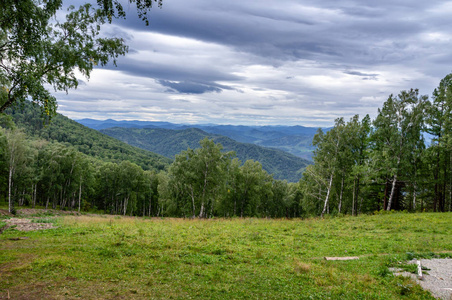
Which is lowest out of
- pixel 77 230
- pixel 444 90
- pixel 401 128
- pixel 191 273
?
pixel 77 230

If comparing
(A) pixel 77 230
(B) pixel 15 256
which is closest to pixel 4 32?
(B) pixel 15 256

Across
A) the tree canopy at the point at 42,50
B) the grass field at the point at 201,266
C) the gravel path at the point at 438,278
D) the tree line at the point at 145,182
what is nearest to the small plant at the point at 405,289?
the grass field at the point at 201,266

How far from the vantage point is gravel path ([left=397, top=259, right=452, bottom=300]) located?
8.65m

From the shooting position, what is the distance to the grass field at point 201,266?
315 inches

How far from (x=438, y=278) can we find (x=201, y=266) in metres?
9.49

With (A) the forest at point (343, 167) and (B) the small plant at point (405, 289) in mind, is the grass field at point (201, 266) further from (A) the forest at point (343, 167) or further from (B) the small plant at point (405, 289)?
(A) the forest at point (343, 167)

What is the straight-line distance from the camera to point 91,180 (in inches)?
2571

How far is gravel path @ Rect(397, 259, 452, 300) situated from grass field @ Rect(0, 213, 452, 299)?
56 centimetres

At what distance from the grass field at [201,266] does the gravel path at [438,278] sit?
0.56 meters

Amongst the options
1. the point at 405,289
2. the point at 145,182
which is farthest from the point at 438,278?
the point at 145,182

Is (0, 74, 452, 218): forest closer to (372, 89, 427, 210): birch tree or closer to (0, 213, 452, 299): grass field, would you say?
(372, 89, 427, 210): birch tree

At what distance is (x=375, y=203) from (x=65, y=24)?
168 feet

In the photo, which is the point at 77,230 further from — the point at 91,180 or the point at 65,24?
the point at 91,180

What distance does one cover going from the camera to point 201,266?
10.7 metres
